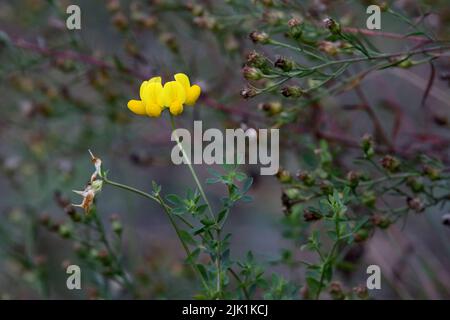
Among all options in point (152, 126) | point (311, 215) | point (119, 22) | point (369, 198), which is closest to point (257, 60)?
point (311, 215)

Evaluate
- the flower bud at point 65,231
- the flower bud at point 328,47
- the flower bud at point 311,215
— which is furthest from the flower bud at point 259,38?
the flower bud at point 65,231

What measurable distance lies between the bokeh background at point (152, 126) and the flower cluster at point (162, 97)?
48 centimetres

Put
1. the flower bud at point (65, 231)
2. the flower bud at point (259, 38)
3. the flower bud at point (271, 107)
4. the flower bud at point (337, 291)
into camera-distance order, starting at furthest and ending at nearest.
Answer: the flower bud at point (65, 231) < the flower bud at point (271, 107) < the flower bud at point (337, 291) < the flower bud at point (259, 38)

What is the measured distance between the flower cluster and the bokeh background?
48 cm

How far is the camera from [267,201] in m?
3.71

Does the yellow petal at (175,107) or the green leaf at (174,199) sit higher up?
the yellow petal at (175,107)

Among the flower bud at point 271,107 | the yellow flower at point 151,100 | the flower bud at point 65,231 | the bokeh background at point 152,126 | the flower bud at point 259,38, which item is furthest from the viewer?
the bokeh background at point 152,126

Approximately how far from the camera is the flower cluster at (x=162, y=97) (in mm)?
1603

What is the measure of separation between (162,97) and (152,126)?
1.89m

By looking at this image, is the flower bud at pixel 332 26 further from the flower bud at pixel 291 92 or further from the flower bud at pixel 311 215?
the flower bud at pixel 311 215

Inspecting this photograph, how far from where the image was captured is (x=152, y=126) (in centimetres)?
348

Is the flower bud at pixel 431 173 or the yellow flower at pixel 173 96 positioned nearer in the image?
the yellow flower at pixel 173 96
